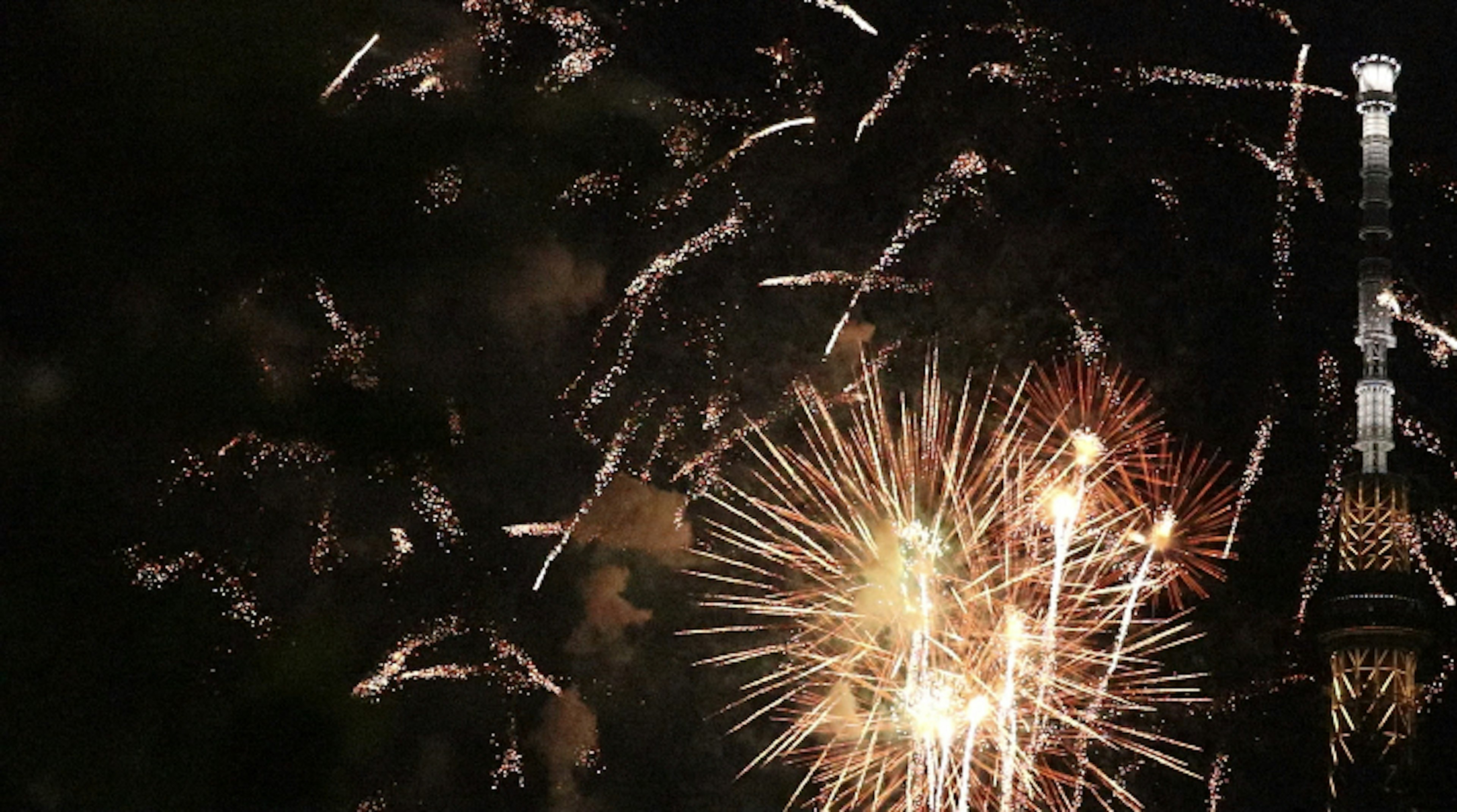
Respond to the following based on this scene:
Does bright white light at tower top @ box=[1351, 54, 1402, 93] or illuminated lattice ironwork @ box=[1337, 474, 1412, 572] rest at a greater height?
bright white light at tower top @ box=[1351, 54, 1402, 93]

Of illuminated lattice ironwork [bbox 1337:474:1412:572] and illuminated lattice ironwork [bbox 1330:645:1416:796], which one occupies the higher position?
illuminated lattice ironwork [bbox 1337:474:1412:572]

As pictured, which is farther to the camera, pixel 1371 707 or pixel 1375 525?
pixel 1371 707

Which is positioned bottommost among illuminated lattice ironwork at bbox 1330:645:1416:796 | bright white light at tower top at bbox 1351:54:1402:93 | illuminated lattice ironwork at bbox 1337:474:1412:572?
illuminated lattice ironwork at bbox 1330:645:1416:796

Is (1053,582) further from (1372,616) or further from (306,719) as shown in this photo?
(306,719)

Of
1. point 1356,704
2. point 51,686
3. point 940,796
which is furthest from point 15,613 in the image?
point 1356,704
